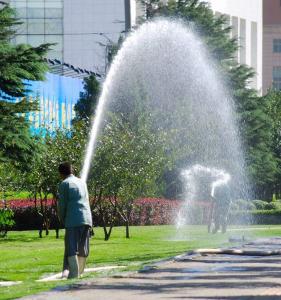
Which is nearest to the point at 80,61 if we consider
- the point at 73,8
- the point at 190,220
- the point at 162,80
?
the point at 73,8

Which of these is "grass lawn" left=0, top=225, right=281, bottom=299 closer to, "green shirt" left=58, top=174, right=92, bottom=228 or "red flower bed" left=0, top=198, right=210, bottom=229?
"green shirt" left=58, top=174, right=92, bottom=228

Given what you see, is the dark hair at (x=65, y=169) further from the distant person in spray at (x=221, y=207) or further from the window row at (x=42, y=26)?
the window row at (x=42, y=26)

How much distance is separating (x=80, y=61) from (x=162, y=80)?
25034 mm

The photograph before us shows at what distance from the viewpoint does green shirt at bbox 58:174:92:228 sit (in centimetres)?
1720

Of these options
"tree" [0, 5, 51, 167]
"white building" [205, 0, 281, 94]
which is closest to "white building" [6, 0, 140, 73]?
"white building" [205, 0, 281, 94]

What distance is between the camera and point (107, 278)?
15.8 meters

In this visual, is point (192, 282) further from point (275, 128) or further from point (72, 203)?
point (275, 128)

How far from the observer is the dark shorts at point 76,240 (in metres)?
17.2

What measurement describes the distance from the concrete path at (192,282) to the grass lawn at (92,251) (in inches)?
21.7

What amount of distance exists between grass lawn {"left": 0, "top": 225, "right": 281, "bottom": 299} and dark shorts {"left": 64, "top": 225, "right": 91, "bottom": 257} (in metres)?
0.64

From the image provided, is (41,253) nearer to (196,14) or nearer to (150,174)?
(150,174)

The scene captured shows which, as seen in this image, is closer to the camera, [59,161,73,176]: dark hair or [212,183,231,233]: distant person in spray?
[59,161,73,176]: dark hair

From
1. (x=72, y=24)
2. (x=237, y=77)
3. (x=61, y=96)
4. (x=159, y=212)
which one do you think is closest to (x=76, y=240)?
(x=159, y=212)

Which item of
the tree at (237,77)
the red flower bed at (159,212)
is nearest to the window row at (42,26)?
the tree at (237,77)
